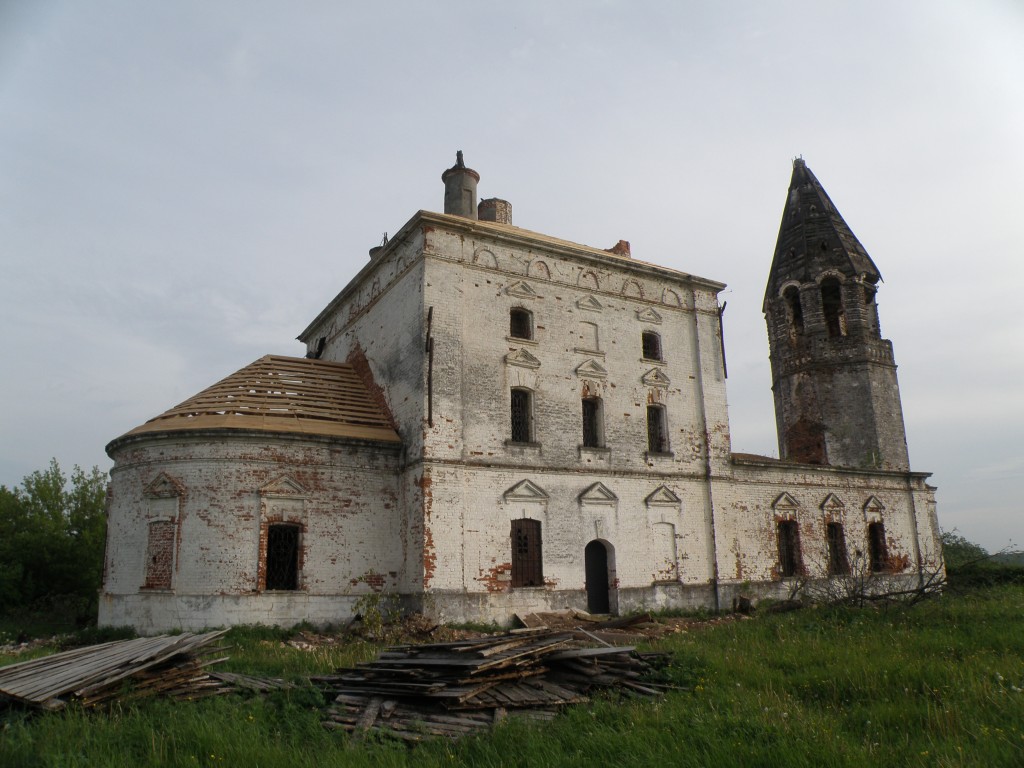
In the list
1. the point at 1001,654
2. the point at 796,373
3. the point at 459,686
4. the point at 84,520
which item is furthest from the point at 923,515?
the point at 84,520

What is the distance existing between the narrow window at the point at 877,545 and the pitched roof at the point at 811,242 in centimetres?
846

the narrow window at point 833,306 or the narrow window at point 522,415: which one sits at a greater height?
the narrow window at point 833,306

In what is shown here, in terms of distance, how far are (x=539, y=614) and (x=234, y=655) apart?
6786mm

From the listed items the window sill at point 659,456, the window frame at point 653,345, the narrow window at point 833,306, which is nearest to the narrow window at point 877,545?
the narrow window at point 833,306

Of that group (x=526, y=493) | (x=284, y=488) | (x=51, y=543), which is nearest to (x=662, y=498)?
(x=526, y=493)

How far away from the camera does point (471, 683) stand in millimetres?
7734

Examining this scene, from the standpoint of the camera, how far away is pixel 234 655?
38.4ft

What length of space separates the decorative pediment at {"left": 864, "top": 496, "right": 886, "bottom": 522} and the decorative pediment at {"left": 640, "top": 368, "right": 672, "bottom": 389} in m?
8.16

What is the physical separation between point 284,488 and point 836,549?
1607cm

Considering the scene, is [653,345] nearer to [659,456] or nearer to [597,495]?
[659,456]

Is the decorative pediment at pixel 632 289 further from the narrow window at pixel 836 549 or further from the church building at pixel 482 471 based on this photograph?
the narrow window at pixel 836 549

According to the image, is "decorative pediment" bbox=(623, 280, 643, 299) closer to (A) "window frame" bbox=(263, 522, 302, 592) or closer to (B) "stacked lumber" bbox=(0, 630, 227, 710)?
(A) "window frame" bbox=(263, 522, 302, 592)

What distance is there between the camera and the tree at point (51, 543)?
73.1ft

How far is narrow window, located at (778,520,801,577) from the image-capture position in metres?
21.0
